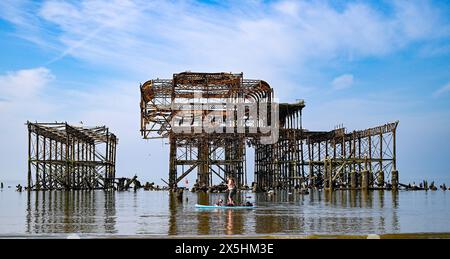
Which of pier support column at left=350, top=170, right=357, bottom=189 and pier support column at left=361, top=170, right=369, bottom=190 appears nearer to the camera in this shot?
pier support column at left=361, top=170, right=369, bottom=190

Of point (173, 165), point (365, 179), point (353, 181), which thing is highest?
point (173, 165)

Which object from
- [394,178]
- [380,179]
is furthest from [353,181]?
[394,178]

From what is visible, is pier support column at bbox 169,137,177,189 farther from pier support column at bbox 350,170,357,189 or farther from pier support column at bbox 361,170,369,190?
pier support column at bbox 361,170,369,190

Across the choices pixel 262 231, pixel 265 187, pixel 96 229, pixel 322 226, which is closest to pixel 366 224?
pixel 322 226

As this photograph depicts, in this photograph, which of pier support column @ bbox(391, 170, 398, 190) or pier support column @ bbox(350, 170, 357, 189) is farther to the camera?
pier support column @ bbox(350, 170, 357, 189)

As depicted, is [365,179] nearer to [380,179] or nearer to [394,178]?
[394,178]

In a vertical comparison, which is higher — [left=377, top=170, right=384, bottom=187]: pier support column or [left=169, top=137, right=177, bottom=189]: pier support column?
[left=169, top=137, right=177, bottom=189]: pier support column

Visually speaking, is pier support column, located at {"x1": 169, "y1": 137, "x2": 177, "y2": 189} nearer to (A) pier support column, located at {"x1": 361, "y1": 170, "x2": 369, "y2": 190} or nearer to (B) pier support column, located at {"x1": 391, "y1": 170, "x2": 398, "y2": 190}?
(A) pier support column, located at {"x1": 361, "y1": 170, "x2": 369, "y2": 190}

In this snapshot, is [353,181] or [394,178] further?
[353,181]

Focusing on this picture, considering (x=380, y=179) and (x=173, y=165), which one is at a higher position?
(x=173, y=165)

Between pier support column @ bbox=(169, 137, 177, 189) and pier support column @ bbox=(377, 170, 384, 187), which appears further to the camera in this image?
pier support column @ bbox=(377, 170, 384, 187)

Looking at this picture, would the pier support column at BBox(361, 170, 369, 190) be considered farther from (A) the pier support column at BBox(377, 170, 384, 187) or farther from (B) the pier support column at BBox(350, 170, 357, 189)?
(A) the pier support column at BBox(377, 170, 384, 187)

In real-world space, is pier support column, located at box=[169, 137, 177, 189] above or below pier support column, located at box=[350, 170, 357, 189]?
above
